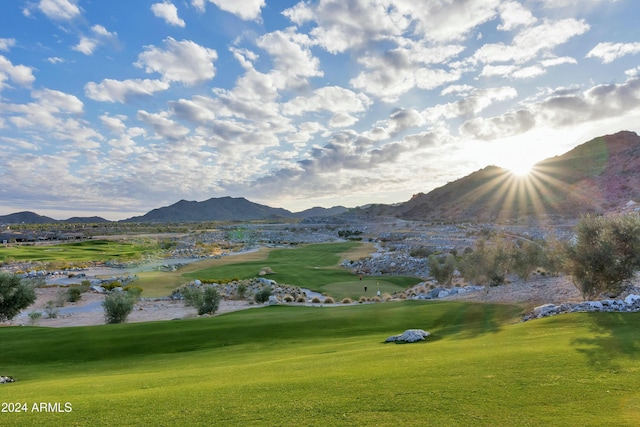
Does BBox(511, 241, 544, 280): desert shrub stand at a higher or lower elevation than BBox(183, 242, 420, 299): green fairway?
higher

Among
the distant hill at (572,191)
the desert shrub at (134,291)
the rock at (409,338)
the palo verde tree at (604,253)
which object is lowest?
the desert shrub at (134,291)

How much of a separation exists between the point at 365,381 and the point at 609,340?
850 cm

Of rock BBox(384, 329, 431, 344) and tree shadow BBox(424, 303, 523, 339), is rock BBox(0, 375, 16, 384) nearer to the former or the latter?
rock BBox(384, 329, 431, 344)

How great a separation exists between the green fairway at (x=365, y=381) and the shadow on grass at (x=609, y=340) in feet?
0.13

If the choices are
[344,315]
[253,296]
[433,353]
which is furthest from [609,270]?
[253,296]

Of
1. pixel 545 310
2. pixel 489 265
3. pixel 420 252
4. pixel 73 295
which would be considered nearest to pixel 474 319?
pixel 545 310

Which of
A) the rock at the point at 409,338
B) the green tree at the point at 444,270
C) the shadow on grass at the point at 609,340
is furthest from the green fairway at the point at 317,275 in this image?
the shadow on grass at the point at 609,340

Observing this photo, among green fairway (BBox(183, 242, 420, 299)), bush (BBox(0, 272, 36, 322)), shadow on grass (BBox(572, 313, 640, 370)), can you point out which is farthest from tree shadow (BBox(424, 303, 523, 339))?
bush (BBox(0, 272, 36, 322))

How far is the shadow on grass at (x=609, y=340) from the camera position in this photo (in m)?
9.53

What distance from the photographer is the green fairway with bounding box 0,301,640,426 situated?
7.12 meters

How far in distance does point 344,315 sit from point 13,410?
17.4 metres

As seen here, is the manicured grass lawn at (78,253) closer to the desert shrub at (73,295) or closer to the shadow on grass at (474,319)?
the desert shrub at (73,295)

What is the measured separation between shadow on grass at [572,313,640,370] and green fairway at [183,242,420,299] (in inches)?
1140

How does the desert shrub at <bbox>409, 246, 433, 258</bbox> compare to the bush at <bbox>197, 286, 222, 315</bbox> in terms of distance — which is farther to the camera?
the desert shrub at <bbox>409, 246, 433, 258</bbox>
